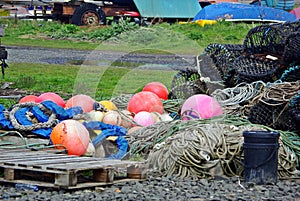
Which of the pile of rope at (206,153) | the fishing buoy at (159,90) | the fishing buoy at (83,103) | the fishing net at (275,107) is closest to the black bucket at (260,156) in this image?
the pile of rope at (206,153)

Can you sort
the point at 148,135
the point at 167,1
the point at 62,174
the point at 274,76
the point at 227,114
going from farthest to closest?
1. the point at 167,1
2. the point at 274,76
3. the point at 227,114
4. the point at 148,135
5. the point at 62,174

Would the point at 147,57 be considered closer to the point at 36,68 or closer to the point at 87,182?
the point at 36,68

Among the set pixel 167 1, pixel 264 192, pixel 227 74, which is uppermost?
pixel 167 1

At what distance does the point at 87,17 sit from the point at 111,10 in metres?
2.01

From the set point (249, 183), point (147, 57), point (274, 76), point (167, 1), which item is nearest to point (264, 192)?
point (249, 183)

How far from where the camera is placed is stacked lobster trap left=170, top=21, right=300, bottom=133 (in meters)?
8.59

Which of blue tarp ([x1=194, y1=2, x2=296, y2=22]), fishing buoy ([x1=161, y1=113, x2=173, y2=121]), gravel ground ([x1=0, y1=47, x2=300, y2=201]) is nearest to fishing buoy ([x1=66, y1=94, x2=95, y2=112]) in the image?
fishing buoy ([x1=161, y1=113, x2=173, y2=121])

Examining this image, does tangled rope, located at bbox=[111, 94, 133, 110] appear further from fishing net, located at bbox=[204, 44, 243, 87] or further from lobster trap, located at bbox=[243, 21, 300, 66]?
lobster trap, located at bbox=[243, 21, 300, 66]

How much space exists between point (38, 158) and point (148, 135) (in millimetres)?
1662

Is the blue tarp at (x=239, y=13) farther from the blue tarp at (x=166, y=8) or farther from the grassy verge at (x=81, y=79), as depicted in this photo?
the grassy verge at (x=81, y=79)

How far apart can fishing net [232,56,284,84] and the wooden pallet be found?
326 cm

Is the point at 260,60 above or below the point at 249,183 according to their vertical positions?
above

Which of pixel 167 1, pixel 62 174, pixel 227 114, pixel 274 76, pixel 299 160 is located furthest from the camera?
pixel 167 1

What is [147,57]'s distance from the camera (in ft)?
73.9
